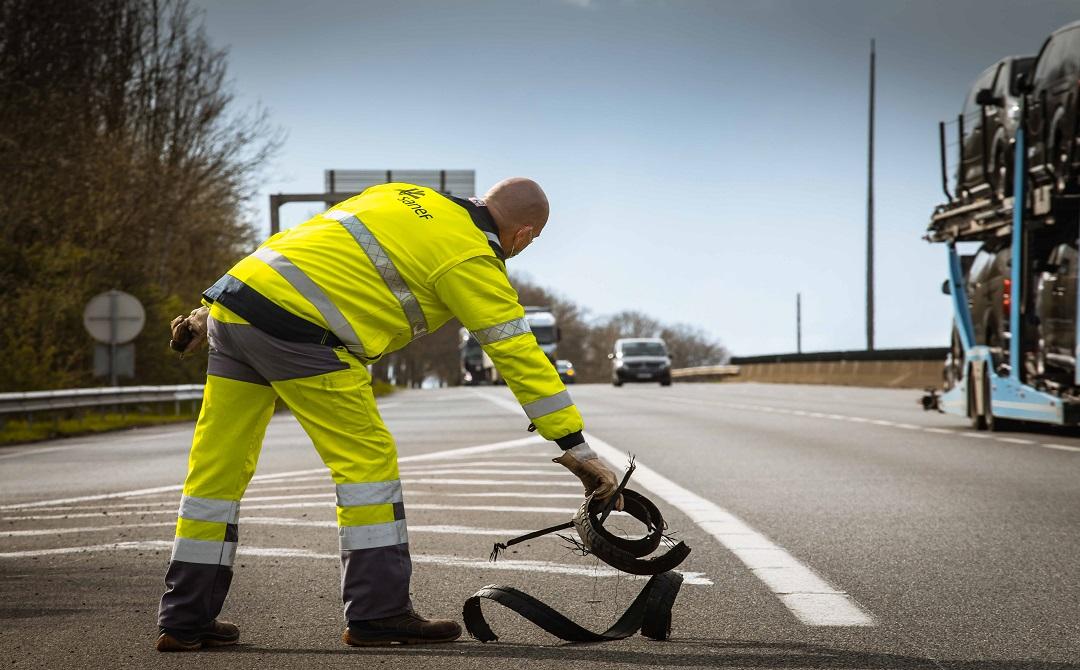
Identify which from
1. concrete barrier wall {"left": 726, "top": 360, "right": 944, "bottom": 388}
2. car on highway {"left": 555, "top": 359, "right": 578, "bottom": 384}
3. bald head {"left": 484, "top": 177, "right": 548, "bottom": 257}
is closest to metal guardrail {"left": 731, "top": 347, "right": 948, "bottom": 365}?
concrete barrier wall {"left": 726, "top": 360, "right": 944, "bottom": 388}

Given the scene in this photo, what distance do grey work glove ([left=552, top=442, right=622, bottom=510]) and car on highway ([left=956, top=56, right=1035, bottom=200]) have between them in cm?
1186

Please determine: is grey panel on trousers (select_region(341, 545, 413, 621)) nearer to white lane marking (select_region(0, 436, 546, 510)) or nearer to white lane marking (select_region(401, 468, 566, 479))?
white lane marking (select_region(0, 436, 546, 510))

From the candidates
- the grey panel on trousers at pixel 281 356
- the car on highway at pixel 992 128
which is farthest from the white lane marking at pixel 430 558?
the car on highway at pixel 992 128

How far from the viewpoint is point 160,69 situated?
39.7m

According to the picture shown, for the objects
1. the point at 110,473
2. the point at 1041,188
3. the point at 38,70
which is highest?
the point at 38,70

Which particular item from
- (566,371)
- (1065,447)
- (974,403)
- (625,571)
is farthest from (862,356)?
(625,571)

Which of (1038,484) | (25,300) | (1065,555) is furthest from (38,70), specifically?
(1065,555)

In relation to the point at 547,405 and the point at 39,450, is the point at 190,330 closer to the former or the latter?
the point at 547,405

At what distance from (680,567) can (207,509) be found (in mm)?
2470

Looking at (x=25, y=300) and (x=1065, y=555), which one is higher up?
(x=25, y=300)

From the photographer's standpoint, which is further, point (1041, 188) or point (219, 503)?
point (1041, 188)

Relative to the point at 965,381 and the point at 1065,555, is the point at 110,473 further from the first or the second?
the point at 965,381

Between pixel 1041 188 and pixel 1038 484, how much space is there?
16.4ft

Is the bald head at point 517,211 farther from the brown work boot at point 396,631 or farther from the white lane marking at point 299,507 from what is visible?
the white lane marking at point 299,507
